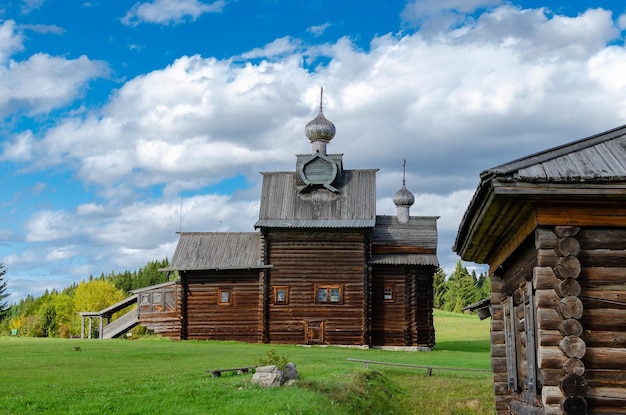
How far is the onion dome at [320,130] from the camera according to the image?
48031 millimetres

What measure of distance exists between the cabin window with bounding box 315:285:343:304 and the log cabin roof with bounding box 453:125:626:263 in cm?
3186

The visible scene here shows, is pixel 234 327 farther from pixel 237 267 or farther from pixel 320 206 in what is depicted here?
pixel 320 206

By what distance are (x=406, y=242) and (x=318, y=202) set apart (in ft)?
18.2

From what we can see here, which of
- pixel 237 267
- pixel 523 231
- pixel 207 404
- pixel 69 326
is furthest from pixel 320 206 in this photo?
pixel 69 326

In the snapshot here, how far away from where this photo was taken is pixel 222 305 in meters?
43.1

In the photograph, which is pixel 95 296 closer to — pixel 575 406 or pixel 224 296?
pixel 224 296

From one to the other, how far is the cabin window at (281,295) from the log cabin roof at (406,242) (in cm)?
498

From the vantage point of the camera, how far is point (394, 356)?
35.5 meters

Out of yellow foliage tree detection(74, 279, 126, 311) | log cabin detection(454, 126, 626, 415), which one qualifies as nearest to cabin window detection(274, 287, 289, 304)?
log cabin detection(454, 126, 626, 415)

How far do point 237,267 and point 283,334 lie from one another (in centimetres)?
447

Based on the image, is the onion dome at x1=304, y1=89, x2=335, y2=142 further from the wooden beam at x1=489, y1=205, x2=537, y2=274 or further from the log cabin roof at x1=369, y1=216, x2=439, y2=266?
the wooden beam at x1=489, y1=205, x2=537, y2=274

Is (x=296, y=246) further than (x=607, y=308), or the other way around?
(x=296, y=246)

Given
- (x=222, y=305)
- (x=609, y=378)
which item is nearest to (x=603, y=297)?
(x=609, y=378)

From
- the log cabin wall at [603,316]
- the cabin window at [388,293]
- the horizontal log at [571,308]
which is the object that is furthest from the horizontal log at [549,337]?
the cabin window at [388,293]
